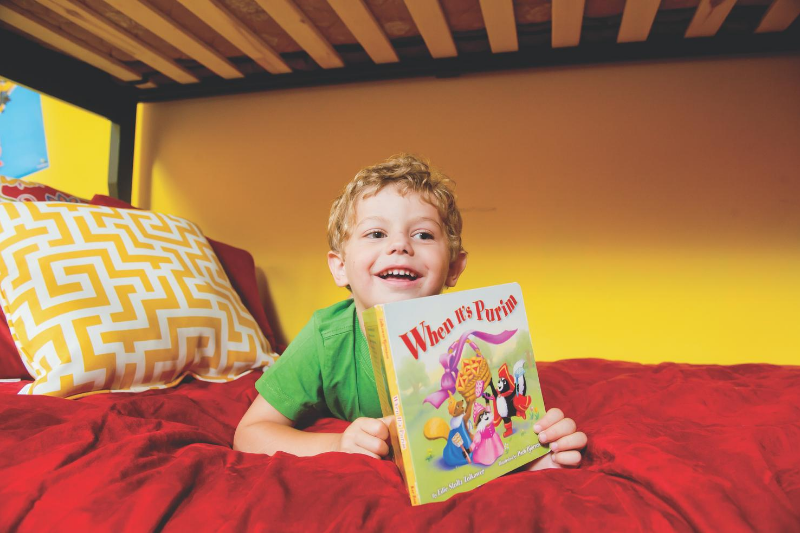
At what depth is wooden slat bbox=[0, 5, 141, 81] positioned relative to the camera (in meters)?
1.14

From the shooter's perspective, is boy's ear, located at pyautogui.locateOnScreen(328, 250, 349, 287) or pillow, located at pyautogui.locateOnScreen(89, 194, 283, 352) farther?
pillow, located at pyautogui.locateOnScreen(89, 194, 283, 352)

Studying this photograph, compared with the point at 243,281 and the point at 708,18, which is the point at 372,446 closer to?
the point at 243,281

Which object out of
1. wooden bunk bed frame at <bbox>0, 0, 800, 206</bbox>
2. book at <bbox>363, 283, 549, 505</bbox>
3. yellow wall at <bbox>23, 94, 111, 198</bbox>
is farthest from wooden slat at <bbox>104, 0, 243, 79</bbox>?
book at <bbox>363, 283, 549, 505</bbox>

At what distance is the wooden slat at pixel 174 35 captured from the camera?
1.09 meters

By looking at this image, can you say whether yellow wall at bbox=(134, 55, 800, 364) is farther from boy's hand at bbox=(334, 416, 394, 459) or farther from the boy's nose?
boy's hand at bbox=(334, 416, 394, 459)

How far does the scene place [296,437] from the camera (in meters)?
0.66

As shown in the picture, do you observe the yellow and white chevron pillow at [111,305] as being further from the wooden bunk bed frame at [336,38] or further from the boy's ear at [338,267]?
the wooden bunk bed frame at [336,38]

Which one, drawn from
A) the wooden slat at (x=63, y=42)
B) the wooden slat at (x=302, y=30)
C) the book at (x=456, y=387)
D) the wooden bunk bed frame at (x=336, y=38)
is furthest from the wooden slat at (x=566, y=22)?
the wooden slat at (x=63, y=42)

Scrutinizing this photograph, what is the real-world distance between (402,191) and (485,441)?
394 mm

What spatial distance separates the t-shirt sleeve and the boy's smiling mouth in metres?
0.17

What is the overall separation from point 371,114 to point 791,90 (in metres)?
1.14

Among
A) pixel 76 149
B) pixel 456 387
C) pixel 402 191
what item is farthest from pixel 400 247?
pixel 76 149

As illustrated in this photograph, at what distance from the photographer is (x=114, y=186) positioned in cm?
155

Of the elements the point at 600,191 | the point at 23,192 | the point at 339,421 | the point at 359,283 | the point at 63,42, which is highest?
the point at 63,42
